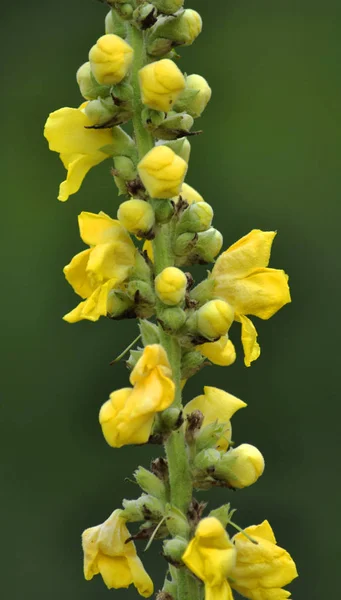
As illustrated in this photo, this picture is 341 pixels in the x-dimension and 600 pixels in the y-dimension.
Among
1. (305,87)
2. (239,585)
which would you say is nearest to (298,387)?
(305,87)

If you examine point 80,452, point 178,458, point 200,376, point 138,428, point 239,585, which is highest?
point 138,428

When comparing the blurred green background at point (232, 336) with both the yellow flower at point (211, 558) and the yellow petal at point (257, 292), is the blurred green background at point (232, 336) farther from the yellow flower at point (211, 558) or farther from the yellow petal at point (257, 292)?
the yellow flower at point (211, 558)

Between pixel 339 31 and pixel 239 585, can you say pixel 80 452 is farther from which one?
pixel 239 585

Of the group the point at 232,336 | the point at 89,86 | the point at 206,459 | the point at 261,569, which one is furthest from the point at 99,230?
the point at 232,336

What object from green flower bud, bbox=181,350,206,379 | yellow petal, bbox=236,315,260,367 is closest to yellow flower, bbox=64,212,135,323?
green flower bud, bbox=181,350,206,379

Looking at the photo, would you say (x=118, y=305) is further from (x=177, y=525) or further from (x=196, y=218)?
(x=177, y=525)

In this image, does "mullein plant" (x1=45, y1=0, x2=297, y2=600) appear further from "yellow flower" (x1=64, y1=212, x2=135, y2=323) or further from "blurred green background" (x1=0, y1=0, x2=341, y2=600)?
"blurred green background" (x1=0, y1=0, x2=341, y2=600)

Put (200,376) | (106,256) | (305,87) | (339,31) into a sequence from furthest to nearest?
(339,31) < (305,87) < (200,376) < (106,256)
